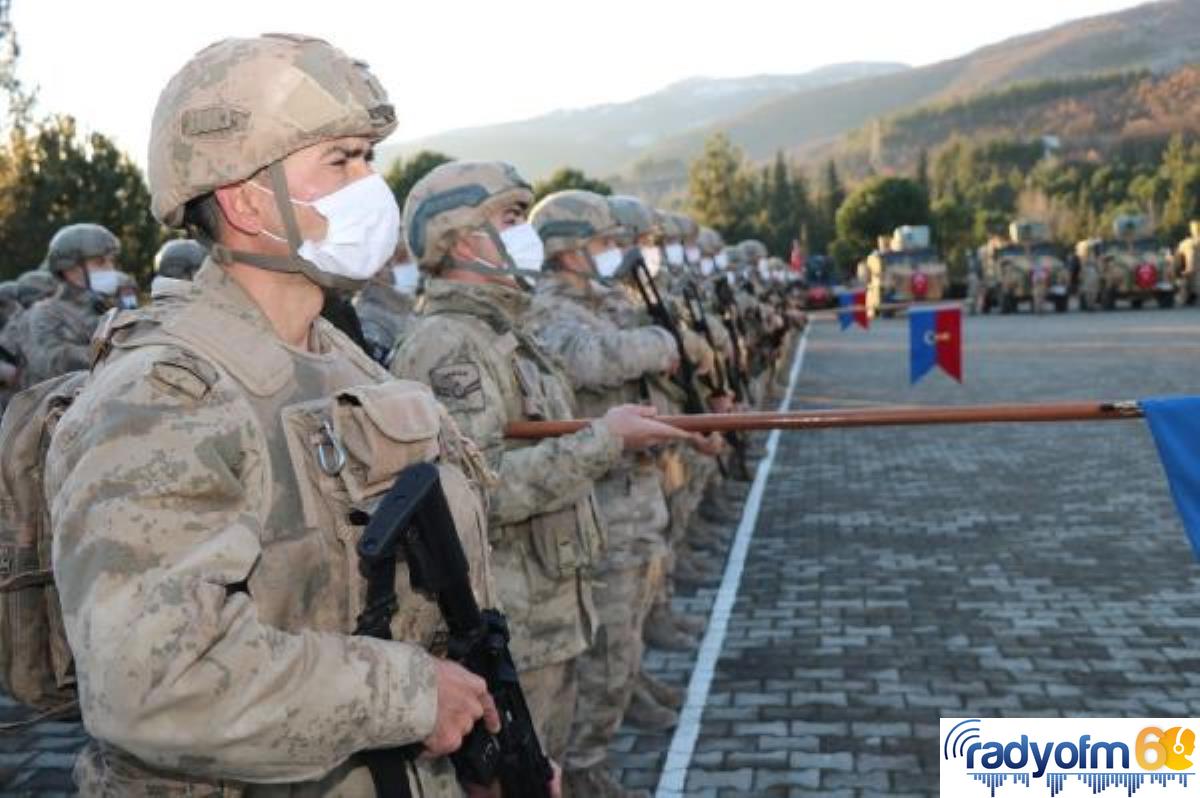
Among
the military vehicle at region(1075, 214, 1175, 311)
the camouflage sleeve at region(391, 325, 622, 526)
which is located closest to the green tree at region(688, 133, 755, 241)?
the military vehicle at region(1075, 214, 1175, 311)

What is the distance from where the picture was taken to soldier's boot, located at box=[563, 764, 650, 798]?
4.27 meters

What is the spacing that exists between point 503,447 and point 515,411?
0.62 feet

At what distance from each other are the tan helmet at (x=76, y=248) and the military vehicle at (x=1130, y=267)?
104 ft

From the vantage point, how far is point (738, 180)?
7000cm

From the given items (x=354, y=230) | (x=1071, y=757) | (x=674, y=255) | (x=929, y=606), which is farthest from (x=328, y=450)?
(x=674, y=255)

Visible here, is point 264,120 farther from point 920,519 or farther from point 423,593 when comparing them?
point 920,519

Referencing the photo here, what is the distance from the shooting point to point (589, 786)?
429cm

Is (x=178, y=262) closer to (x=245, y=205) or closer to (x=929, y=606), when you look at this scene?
(x=929, y=606)

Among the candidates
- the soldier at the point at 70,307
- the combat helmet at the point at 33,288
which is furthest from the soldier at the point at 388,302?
the combat helmet at the point at 33,288

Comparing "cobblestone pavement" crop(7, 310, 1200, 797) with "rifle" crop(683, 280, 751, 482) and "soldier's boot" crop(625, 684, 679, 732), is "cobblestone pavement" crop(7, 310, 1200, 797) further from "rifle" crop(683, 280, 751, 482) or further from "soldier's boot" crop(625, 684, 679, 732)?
"rifle" crop(683, 280, 751, 482)

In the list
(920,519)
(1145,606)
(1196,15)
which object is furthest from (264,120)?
(1196,15)

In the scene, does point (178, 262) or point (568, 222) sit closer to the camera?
point (568, 222)

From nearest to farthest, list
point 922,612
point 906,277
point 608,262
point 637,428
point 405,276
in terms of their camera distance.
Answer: point 637,428, point 608,262, point 922,612, point 405,276, point 906,277

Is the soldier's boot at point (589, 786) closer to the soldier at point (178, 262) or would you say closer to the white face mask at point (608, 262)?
the white face mask at point (608, 262)
